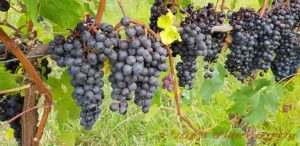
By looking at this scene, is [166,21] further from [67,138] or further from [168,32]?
[67,138]

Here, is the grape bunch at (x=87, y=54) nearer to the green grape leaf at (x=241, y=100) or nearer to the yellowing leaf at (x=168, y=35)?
the yellowing leaf at (x=168, y=35)

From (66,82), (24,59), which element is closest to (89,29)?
(24,59)

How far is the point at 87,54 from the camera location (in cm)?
109

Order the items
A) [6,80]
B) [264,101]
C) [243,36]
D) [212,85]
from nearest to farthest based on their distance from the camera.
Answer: [6,80] < [243,36] < [264,101] < [212,85]

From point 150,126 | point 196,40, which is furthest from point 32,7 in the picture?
point 150,126

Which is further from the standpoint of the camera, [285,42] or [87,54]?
[285,42]

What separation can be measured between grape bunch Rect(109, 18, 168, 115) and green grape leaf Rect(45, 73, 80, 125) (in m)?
0.49

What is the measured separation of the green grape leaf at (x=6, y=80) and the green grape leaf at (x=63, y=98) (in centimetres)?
24

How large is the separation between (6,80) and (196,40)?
0.58 m

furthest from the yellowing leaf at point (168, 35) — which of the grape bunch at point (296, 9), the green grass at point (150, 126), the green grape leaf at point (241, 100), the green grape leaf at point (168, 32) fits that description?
the green grass at point (150, 126)

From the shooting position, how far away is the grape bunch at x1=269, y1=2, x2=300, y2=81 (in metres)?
1.79

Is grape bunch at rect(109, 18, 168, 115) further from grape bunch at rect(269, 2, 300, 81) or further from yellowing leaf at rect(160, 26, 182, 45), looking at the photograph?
grape bunch at rect(269, 2, 300, 81)

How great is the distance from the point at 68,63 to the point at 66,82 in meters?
0.53

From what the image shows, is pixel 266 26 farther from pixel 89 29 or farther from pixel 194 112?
pixel 194 112
